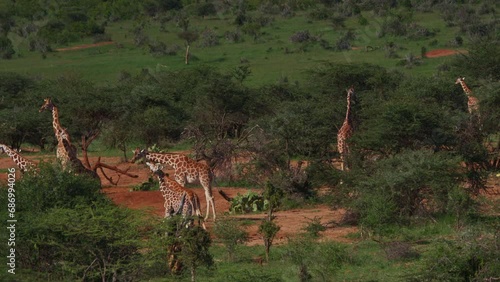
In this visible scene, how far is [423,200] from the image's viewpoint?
15758 millimetres

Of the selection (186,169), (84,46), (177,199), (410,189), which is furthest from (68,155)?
(84,46)

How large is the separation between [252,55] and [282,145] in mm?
22908

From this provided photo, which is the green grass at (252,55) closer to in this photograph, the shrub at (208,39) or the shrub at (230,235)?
the shrub at (208,39)

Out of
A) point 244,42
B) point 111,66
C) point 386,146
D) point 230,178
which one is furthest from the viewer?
point 244,42

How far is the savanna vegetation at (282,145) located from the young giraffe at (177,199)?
57 centimetres

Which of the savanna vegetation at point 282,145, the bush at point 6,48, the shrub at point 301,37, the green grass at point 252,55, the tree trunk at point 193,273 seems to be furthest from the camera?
the bush at point 6,48

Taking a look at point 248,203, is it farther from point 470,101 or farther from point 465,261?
point 470,101

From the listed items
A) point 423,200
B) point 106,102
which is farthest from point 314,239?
point 106,102

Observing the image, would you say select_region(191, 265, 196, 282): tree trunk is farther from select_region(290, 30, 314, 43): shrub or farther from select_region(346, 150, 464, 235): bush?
select_region(290, 30, 314, 43): shrub

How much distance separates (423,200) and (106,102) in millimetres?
11650

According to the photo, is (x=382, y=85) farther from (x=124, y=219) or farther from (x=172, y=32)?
(x=172, y=32)

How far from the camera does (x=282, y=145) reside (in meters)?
→ 19.1

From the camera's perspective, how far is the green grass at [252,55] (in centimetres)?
3844

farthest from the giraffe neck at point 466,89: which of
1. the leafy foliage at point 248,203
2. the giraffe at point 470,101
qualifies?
the leafy foliage at point 248,203
